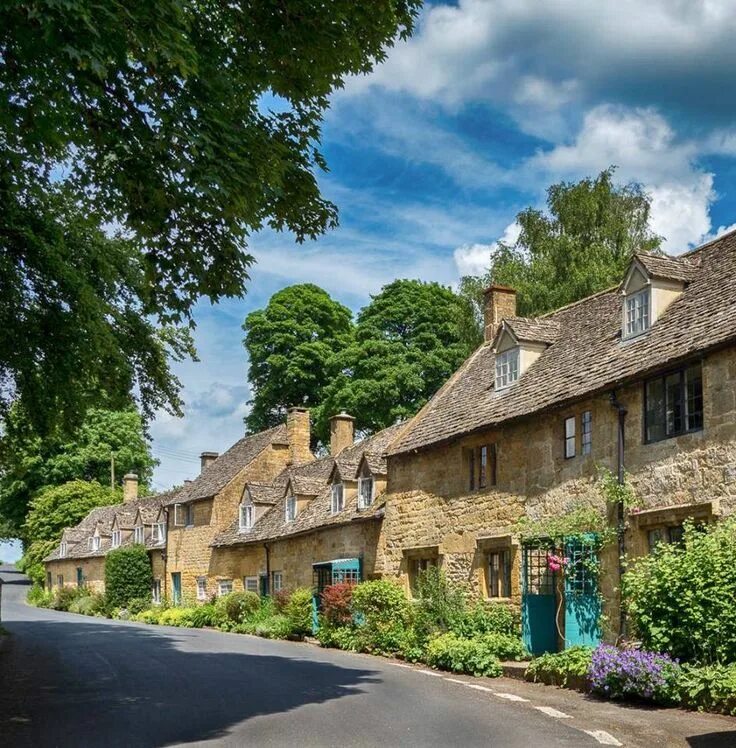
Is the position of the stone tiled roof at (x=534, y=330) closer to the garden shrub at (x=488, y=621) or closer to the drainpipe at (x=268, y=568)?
the garden shrub at (x=488, y=621)

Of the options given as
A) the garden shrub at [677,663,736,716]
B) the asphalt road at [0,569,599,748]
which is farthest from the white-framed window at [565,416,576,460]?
the garden shrub at [677,663,736,716]

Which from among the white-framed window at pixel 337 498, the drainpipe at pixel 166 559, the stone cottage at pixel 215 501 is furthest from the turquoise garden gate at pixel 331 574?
the drainpipe at pixel 166 559

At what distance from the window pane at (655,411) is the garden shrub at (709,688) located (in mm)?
4721

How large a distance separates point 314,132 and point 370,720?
778 cm

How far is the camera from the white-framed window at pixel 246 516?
41.3m

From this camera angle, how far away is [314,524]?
109 feet

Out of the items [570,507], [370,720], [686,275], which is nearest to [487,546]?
[570,507]

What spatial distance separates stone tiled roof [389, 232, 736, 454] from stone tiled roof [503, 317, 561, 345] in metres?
0.23

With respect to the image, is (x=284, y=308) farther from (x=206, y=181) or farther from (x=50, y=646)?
(x=206, y=181)

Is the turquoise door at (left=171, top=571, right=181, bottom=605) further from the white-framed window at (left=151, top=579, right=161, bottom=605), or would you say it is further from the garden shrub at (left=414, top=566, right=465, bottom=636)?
the garden shrub at (left=414, top=566, right=465, bottom=636)

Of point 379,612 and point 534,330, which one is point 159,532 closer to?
point 379,612

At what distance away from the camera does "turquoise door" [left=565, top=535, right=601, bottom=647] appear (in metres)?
18.6

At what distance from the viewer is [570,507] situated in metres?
19.6

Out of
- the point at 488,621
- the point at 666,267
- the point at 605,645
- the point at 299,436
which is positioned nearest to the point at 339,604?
the point at 488,621
